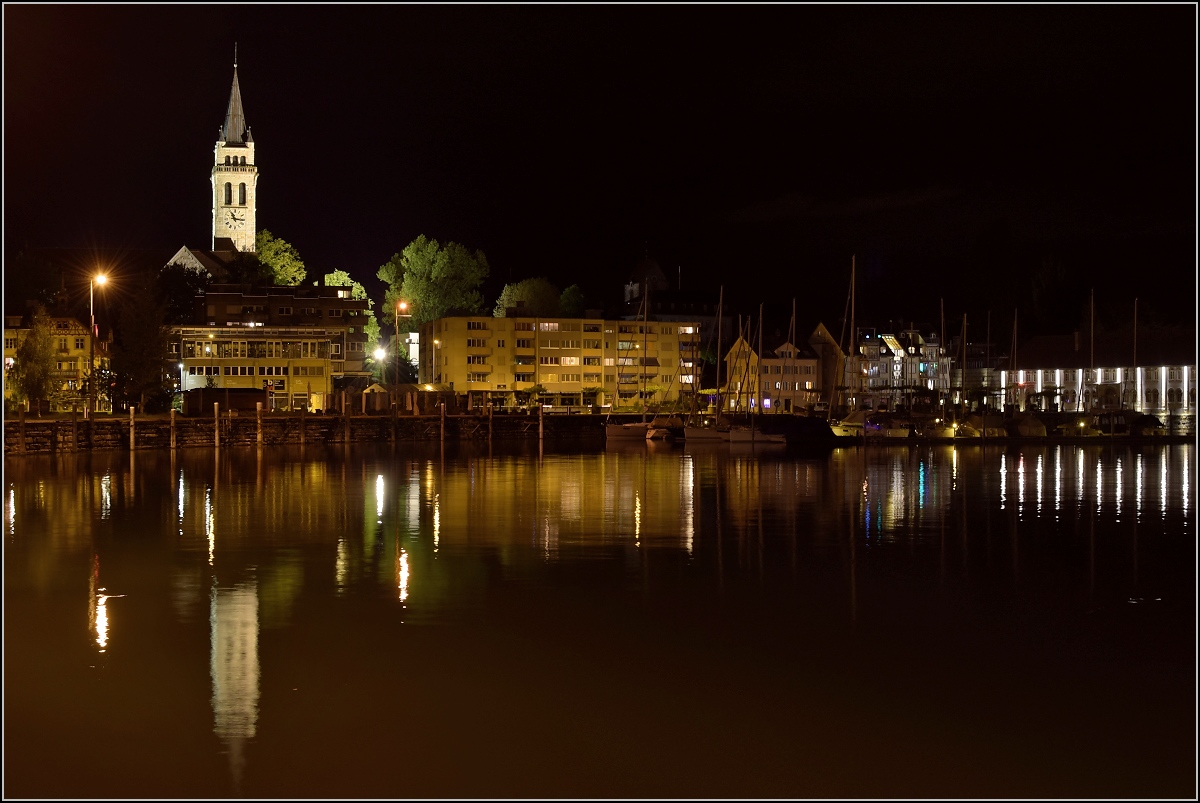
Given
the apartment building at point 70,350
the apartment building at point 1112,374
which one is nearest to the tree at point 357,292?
the apartment building at point 70,350

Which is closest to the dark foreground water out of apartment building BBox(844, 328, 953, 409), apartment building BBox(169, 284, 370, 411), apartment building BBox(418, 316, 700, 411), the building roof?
apartment building BBox(169, 284, 370, 411)

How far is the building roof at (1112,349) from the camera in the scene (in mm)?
107500

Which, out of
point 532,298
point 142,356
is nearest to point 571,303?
point 532,298

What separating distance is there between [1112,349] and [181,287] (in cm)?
9143

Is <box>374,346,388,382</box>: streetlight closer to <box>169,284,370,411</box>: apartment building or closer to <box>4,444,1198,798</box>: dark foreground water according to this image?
<box>169,284,370,411</box>: apartment building

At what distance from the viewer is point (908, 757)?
1350 cm

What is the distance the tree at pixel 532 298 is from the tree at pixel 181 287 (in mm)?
32226

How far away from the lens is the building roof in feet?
353

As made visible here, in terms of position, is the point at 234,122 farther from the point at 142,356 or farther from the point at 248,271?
the point at 142,356

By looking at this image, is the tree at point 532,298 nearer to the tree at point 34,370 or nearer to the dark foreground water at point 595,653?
the tree at point 34,370

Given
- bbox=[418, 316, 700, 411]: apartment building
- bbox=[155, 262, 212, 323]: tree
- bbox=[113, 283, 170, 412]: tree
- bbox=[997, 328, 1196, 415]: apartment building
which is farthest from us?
bbox=[418, 316, 700, 411]: apartment building

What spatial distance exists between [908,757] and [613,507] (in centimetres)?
2321

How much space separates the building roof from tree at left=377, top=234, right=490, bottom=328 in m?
58.2

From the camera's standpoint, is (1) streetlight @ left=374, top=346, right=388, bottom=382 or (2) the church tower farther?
(2) the church tower
